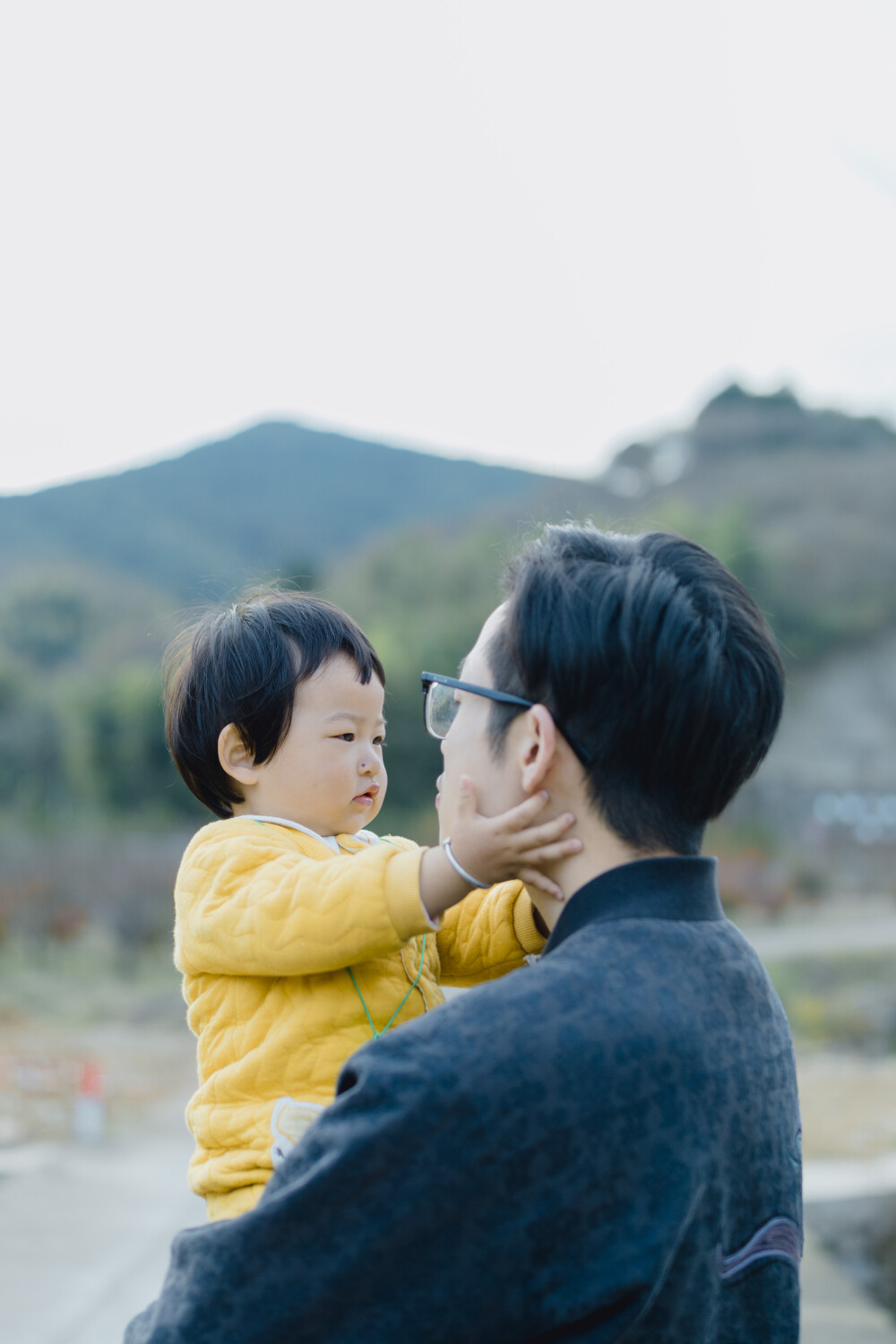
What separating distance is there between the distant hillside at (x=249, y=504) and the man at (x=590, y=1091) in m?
15.6

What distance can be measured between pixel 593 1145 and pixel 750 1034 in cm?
21

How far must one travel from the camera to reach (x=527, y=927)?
147 cm

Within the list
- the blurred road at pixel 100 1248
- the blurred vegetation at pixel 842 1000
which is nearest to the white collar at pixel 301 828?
the blurred road at pixel 100 1248

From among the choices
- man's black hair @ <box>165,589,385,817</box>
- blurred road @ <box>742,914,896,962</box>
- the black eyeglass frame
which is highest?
blurred road @ <box>742,914,896,962</box>

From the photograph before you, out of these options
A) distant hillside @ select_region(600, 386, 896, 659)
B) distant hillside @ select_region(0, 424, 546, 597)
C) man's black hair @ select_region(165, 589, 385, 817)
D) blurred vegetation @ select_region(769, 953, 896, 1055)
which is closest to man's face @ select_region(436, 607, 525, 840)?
man's black hair @ select_region(165, 589, 385, 817)

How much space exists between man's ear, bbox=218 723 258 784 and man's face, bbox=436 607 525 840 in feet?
1.26

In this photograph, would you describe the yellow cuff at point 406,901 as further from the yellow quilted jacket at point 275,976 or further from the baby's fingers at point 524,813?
the baby's fingers at point 524,813

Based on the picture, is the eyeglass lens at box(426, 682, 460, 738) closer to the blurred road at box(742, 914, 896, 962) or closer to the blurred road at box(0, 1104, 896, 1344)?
the blurred road at box(0, 1104, 896, 1344)

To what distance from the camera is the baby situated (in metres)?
1.20

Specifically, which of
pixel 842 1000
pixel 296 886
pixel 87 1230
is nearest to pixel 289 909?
pixel 296 886

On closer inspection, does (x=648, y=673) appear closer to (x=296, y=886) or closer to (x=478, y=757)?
(x=478, y=757)

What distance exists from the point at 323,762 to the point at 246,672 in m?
0.16

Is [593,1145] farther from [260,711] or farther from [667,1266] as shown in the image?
[260,711]

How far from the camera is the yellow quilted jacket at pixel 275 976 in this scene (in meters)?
1.21
